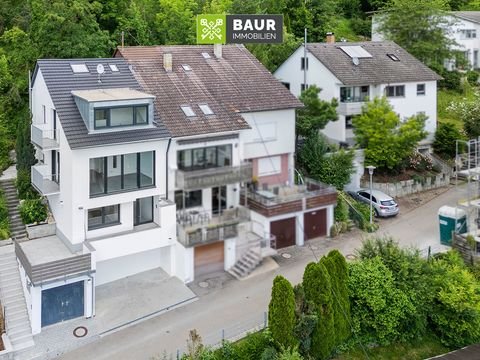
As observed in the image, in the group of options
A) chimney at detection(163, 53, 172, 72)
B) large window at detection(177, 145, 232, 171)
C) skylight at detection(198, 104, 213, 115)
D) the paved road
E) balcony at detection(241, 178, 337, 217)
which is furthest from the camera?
chimney at detection(163, 53, 172, 72)

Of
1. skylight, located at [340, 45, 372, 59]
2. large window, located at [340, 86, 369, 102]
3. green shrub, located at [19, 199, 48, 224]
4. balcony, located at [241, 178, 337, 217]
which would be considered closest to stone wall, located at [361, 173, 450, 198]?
large window, located at [340, 86, 369, 102]

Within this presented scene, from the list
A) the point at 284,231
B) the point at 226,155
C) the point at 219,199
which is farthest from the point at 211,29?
the point at 284,231

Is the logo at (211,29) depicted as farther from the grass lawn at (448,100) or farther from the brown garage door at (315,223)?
the grass lawn at (448,100)

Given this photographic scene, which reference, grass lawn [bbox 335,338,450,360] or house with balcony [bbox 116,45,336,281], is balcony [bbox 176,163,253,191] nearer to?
house with balcony [bbox 116,45,336,281]

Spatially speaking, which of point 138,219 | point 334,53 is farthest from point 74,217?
point 334,53

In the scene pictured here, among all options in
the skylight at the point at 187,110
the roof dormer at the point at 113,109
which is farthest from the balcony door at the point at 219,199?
the roof dormer at the point at 113,109
